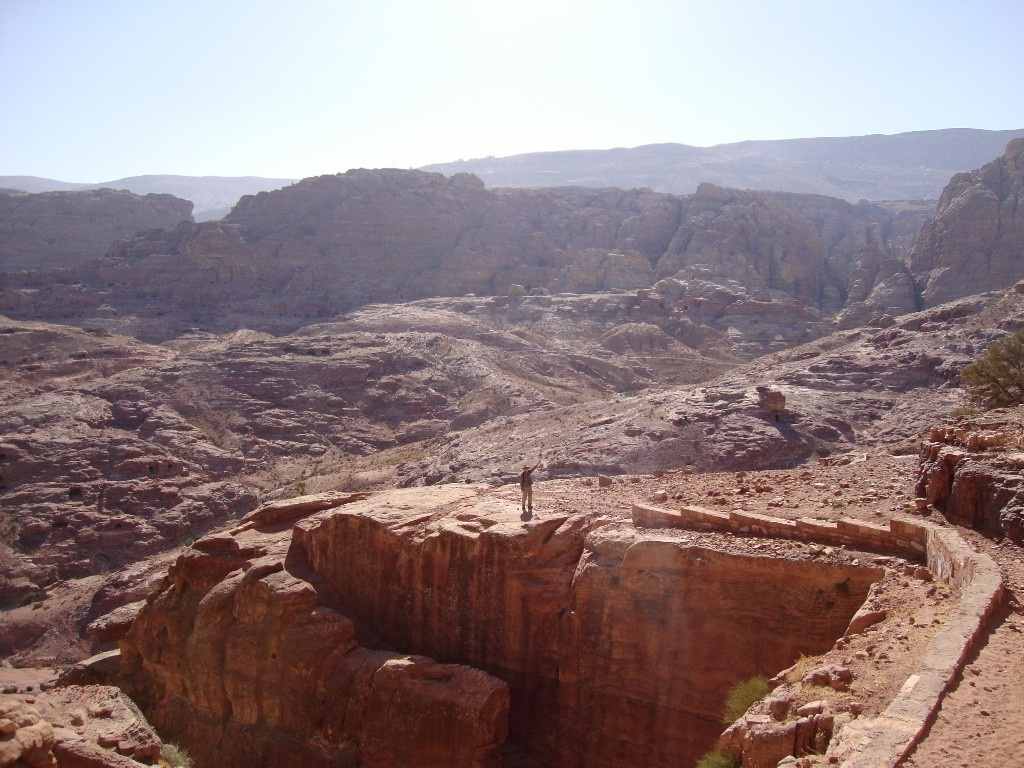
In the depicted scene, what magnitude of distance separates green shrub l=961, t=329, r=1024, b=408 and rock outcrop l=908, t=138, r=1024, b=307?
163ft

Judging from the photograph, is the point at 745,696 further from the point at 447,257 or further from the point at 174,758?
the point at 447,257

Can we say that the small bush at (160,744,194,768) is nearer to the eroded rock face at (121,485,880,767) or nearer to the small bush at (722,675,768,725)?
the eroded rock face at (121,485,880,767)

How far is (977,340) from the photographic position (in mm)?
38250

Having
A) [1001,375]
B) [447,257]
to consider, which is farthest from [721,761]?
[447,257]

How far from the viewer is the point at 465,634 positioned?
1488 centimetres

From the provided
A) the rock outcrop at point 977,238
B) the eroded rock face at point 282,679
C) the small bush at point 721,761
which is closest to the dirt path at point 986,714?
the small bush at point 721,761

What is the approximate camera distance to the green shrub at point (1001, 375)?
22.6 m

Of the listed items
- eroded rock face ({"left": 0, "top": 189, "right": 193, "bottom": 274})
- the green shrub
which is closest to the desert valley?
eroded rock face ({"left": 0, "top": 189, "right": 193, "bottom": 274})

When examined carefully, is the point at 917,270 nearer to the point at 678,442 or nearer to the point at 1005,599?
the point at 678,442

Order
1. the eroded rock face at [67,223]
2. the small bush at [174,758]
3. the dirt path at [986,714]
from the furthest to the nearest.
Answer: the eroded rock face at [67,223]
the small bush at [174,758]
the dirt path at [986,714]

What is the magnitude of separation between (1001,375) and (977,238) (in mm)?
56970

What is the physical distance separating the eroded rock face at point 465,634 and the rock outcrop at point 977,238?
214 feet

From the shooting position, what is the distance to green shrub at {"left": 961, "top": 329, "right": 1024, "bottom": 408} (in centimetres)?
2258

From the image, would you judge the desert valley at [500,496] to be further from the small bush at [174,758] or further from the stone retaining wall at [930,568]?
the small bush at [174,758]
